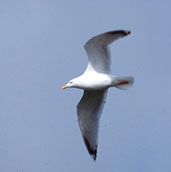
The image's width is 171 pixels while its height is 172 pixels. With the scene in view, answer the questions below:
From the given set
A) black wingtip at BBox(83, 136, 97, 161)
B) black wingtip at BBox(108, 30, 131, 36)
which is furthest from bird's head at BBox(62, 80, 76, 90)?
black wingtip at BBox(108, 30, 131, 36)

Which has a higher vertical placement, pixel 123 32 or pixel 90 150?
pixel 123 32

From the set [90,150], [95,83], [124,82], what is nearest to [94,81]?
[95,83]

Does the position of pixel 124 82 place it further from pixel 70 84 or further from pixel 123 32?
pixel 70 84

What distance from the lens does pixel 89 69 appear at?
10.4 metres

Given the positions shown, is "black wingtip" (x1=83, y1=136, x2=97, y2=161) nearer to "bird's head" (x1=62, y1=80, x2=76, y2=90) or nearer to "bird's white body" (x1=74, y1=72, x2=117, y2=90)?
"bird's head" (x1=62, y1=80, x2=76, y2=90)

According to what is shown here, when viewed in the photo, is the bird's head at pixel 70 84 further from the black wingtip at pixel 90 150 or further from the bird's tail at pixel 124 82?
the black wingtip at pixel 90 150

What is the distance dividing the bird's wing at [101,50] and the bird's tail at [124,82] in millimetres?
402

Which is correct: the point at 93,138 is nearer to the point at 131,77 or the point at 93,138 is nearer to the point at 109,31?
the point at 131,77

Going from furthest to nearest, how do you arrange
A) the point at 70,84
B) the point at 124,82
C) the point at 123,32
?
the point at 70,84, the point at 124,82, the point at 123,32

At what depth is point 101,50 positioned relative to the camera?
1012 centimetres

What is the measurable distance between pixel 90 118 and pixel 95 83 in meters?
1.17

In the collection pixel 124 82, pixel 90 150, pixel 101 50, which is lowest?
pixel 90 150

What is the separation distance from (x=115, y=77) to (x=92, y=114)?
1327 millimetres

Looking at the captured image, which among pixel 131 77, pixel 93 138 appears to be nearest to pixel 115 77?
pixel 131 77
